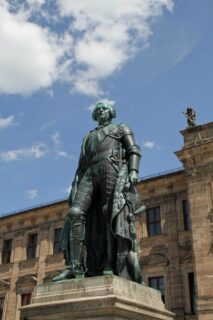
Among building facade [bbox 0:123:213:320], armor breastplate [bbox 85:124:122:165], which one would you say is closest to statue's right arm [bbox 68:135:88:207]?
armor breastplate [bbox 85:124:122:165]

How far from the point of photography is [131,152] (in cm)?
626

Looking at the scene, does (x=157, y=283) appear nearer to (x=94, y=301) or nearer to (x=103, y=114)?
(x=103, y=114)

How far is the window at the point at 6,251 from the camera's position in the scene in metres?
30.2

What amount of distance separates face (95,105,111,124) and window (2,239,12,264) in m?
25.2

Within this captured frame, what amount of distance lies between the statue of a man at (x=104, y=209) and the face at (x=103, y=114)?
136mm

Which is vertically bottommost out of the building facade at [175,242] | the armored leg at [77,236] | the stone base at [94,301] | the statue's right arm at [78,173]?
the stone base at [94,301]

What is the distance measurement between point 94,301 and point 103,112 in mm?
2881

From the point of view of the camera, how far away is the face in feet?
21.7

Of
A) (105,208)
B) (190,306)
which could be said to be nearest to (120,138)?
(105,208)

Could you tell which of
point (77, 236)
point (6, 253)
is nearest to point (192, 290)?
point (6, 253)

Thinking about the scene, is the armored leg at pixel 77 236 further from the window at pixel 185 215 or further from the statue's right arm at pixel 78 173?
the window at pixel 185 215

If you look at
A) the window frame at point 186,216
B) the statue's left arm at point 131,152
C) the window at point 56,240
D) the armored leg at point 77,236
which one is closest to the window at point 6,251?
the window at point 56,240

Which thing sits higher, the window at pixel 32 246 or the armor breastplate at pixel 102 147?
the window at pixel 32 246

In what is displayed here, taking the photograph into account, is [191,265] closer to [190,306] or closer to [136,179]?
[190,306]
